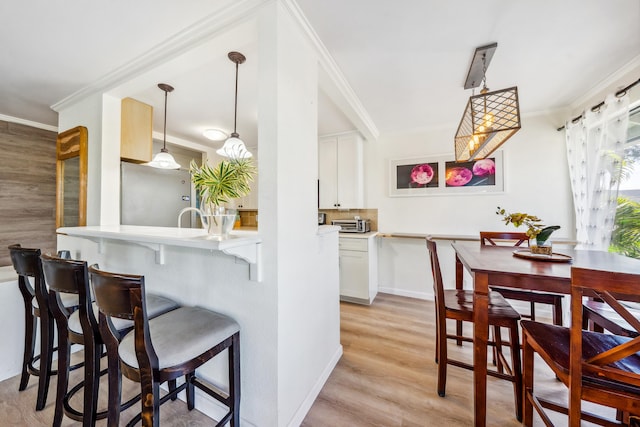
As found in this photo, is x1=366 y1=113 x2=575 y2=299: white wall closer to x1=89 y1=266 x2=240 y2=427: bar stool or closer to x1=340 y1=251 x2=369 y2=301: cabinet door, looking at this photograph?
x1=340 y1=251 x2=369 y2=301: cabinet door

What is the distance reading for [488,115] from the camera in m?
1.40

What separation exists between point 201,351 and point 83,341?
72 centimetres

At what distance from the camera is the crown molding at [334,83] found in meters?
1.34

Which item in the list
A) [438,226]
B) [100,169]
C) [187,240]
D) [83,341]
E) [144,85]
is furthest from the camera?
[438,226]

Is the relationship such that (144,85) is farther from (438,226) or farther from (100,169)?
(438,226)

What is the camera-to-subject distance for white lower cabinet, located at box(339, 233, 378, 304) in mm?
3031

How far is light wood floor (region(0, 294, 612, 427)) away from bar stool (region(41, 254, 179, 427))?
1.03 feet

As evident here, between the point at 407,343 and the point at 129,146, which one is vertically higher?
the point at 129,146

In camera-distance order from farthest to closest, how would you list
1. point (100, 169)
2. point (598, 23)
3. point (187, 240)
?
1. point (100, 169)
2. point (598, 23)
3. point (187, 240)

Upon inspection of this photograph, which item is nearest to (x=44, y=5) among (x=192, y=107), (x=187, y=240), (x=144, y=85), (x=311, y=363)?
(x=144, y=85)

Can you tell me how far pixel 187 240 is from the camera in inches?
39.4

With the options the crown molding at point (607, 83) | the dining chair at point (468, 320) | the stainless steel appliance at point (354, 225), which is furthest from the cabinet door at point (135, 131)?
the crown molding at point (607, 83)

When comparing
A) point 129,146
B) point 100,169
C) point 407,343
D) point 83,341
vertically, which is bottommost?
point 407,343

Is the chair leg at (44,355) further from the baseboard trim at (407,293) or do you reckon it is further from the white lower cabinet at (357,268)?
the baseboard trim at (407,293)
